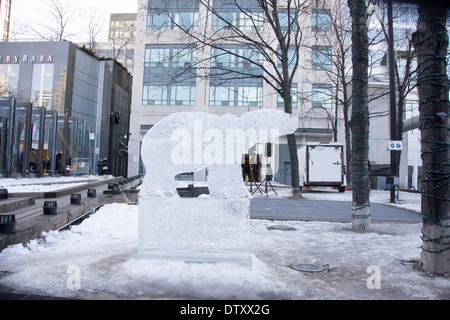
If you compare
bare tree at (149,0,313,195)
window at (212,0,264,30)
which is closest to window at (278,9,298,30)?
bare tree at (149,0,313,195)

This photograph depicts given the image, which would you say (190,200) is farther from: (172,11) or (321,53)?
(321,53)

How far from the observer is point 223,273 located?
3818 millimetres

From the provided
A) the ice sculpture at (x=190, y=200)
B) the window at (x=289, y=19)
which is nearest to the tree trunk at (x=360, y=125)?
the ice sculpture at (x=190, y=200)

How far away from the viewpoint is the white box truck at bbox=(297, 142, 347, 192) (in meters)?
19.1

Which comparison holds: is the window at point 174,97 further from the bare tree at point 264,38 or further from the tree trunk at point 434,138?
the tree trunk at point 434,138

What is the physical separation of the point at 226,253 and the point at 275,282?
0.80 meters

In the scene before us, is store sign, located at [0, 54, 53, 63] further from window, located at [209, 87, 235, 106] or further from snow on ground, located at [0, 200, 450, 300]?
snow on ground, located at [0, 200, 450, 300]

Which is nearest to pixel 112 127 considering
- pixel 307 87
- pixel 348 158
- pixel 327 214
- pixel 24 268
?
pixel 307 87

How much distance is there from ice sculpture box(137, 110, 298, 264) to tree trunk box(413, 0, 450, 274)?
2268 millimetres

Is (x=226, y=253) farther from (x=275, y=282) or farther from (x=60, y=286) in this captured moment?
(x=60, y=286)

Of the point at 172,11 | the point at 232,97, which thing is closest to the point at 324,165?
the point at 172,11

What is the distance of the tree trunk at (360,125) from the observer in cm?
691

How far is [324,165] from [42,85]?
995 inches
